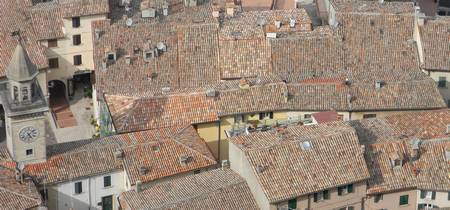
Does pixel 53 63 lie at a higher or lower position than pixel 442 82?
higher

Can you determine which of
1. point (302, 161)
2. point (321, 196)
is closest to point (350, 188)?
point (321, 196)

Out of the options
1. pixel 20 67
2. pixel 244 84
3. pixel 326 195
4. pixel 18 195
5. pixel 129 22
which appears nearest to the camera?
pixel 18 195

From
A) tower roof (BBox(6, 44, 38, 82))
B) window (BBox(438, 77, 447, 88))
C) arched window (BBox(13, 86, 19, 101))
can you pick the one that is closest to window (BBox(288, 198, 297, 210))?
tower roof (BBox(6, 44, 38, 82))

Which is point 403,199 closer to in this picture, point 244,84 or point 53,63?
point 244,84

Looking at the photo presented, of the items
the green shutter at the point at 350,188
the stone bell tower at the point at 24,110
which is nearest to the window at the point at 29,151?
the stone bell tower at the point at 24,110

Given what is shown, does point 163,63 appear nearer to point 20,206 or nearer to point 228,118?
point 228,118

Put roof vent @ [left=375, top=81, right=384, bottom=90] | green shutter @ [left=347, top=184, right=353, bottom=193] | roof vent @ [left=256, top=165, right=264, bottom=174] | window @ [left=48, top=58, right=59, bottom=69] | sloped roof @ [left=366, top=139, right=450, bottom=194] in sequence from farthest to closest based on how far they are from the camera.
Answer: window @ [left=48, top=58, right=59, bottom=69]
roof vent @ [left=375, top=81, right=384, bottom=90]
sloped roof @ [left=366, top=139, right=450, bottom=194]
green shutter @ [left=347, top=184, right=353, bottom=193]
roof vent @ [left=256, top=165, right=264, bottom=174]

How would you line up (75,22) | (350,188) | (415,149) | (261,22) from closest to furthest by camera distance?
(350,188) < (415,149) < (261,22) < (75,22)

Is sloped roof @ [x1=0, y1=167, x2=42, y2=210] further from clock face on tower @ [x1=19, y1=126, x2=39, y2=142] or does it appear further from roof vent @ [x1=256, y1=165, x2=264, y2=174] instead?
roof vent @ [x1=256, y1=165, x2=264, y2=174]
